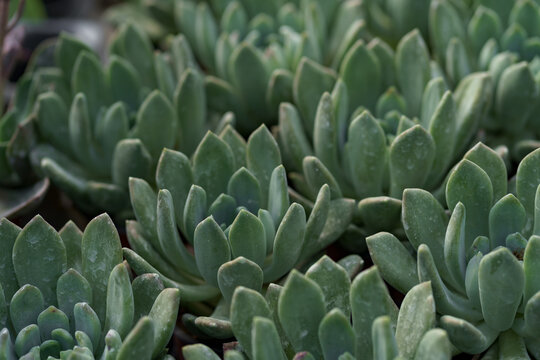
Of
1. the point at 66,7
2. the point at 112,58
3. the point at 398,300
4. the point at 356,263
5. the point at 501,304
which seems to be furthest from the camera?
the point at 66,7

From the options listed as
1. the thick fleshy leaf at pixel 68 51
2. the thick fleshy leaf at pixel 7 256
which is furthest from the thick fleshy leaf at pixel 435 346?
the thick fleshy leaf at pixel 68 51

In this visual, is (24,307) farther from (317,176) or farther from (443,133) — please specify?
(443,133)

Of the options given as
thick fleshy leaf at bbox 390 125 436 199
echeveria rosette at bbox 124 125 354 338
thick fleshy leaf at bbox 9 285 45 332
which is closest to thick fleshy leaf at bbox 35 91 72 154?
echeveria rosette at bbox 124 125 354 338

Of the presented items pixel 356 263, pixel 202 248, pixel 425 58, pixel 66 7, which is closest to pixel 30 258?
pixel 202 248

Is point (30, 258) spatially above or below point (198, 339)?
above

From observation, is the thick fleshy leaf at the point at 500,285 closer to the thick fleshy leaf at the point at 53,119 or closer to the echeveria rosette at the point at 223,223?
the echeveria rosette at the point at 223,223

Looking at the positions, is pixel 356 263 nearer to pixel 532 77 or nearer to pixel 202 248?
pixel 202 248
